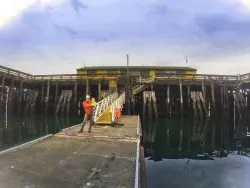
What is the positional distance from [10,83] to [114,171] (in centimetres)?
3042

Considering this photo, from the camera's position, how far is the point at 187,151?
1827cm

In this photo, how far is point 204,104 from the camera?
37219 mm

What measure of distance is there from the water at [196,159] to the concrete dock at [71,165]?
228cm

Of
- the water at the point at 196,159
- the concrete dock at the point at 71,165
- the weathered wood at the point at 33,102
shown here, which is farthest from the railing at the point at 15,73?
the concrete dock at the point at 71,165

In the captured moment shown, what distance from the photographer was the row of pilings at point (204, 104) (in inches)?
1448

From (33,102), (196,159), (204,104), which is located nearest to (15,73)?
(33,102)

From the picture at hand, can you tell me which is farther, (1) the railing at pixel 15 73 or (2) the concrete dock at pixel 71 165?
(1) the railing at pixel 15 73

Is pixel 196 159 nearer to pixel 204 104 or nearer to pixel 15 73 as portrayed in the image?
pixel 204 104

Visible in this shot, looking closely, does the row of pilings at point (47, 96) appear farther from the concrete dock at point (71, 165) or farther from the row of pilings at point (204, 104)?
the concrete dock at point (71, 165)

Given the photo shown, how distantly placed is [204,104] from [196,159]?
2224cm

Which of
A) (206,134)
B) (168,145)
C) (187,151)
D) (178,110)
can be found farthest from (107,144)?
(178,110)

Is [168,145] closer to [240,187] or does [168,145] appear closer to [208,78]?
[240,187]

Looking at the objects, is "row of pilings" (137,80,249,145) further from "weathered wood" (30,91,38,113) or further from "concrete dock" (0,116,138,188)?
"concrete dock" (0,116,138,188)

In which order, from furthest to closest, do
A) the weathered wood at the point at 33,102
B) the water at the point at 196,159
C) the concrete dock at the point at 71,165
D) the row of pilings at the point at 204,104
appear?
the weathered wood at the point at 33,102
the row of pilings at the point at 204,104
the water at the point at 196,159
the concrete dock at the point at 71,165
